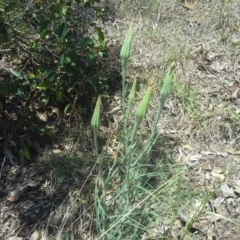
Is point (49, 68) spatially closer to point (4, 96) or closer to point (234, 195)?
point (4, 96)

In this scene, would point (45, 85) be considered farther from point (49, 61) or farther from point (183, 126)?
point (183, 126)

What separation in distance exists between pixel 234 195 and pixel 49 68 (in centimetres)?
134

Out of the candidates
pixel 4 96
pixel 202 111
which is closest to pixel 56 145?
pixel 4 96

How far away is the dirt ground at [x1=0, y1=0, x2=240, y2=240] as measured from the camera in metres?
2.57

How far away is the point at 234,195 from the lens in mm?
2740

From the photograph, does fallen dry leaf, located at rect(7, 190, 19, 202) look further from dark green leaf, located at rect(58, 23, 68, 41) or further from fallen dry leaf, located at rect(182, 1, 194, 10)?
fallen dry leaf, located at rect(182, 1, 194, 10)

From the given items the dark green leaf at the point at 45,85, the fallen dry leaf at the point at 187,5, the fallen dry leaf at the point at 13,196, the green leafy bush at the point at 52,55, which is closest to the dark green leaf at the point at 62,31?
the green leafy bush at the point at 52,55

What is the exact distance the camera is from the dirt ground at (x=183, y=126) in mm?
2566

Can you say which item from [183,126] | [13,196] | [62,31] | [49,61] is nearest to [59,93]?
[49,61]

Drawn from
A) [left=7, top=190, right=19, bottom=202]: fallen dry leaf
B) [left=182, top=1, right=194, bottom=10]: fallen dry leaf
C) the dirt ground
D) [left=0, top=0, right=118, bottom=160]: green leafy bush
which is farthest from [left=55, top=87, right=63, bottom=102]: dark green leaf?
[left=182, top=1, right=194, bottom=10]: fallen dry leaf

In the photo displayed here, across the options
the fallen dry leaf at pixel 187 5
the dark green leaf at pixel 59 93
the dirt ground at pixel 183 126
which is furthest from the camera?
the fallen dry leaf at pixel 187 5

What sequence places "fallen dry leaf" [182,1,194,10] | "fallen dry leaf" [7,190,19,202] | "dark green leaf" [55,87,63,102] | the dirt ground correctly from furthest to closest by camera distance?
"fallen dry leaf" [182,1,194,10], "dark green leaf" [55,87,63,102], "fallen dry leaf" [7,190,19,202], the dirt ground

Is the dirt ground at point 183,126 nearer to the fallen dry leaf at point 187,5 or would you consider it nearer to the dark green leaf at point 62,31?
the fallen dry leaf at point 187,5

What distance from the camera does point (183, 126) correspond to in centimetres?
315
